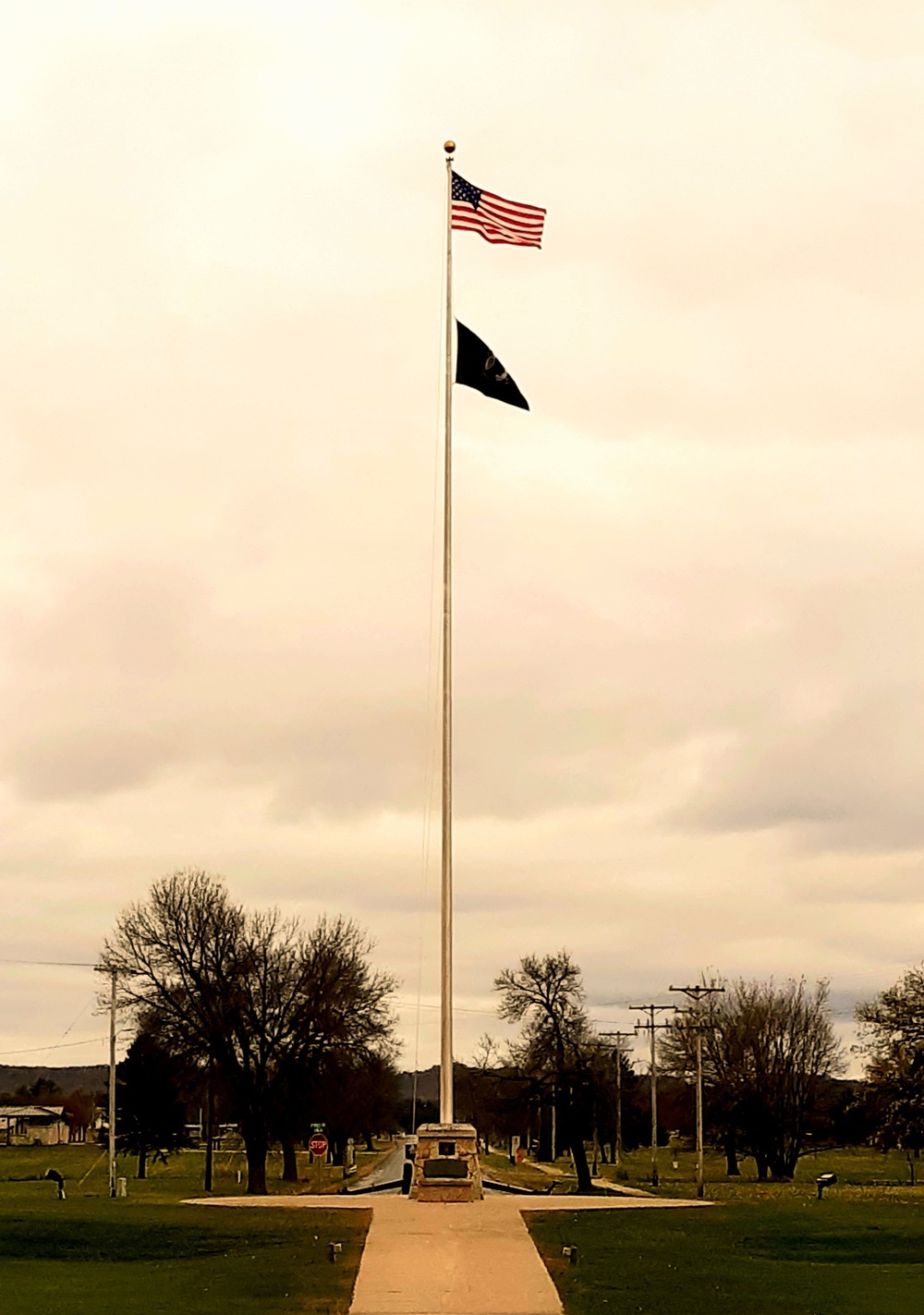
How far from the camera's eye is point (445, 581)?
3025cm

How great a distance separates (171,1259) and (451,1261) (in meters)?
4.70

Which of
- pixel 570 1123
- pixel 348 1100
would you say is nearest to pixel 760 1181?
pixel 570 1123

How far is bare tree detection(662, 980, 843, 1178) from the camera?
66.8 m

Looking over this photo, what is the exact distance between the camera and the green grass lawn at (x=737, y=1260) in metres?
16.6

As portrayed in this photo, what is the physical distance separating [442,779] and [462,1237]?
31.8 ft

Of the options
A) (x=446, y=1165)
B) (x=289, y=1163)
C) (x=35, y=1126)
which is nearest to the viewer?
(x=446, y=1165)

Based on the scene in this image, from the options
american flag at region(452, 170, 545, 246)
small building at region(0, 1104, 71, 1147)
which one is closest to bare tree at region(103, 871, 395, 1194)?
american flag at region(452, 170, 545, 246)

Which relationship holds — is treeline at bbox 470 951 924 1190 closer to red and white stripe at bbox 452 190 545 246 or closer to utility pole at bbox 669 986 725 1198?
utility pole at bbox 669 986 725 1198

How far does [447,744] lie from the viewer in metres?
29.2

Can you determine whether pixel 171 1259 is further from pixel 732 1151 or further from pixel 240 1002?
Answer: pixel 732 1151

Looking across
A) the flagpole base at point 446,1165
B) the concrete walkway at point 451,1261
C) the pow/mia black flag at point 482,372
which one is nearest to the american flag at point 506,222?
the pow/mia black flag at point 482,372

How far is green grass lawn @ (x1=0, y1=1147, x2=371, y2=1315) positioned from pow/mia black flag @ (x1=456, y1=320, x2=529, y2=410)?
14.7 metres

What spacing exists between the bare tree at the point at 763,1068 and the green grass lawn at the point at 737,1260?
1513 inches

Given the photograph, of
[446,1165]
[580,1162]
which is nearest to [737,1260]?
[446,1165]
